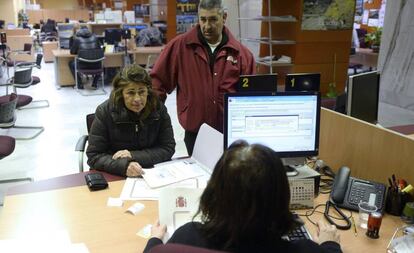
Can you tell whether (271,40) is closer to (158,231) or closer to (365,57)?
(365,57)

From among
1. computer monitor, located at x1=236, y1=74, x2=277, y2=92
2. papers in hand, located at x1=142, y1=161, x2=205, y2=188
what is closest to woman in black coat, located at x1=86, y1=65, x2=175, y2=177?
papers in hand, located at x1=142, y1=161, x2=205, y2=188

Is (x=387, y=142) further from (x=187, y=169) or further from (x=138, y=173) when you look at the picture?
(x=138, y=173)

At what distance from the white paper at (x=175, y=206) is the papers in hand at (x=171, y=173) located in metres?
0.37

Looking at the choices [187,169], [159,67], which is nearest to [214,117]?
[159,67]

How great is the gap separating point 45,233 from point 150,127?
2.98 feet

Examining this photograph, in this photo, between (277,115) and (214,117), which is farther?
(214,117)

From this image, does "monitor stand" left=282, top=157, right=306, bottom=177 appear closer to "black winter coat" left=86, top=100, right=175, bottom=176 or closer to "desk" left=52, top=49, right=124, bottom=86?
"black winter coat" left=86, top=100, right=175, bottom=176

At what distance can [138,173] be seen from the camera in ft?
6.37

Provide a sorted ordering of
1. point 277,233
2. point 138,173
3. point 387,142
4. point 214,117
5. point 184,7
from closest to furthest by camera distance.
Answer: point 277,233 → point 387,142 → point 138,173 → point 214,117 → point 184,7

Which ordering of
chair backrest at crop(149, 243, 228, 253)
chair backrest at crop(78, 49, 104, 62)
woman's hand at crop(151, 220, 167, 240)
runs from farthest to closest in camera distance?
chair backrest at crop(78, 49, 104, 62) < woman's hand at crop(151, 220, 167, 240) < chair backrest at crop(149, 243, 228, 253)

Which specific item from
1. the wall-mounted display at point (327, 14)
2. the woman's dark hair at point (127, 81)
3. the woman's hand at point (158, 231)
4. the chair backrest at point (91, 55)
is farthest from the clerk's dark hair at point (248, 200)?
the chair backrest at point (91, 55)

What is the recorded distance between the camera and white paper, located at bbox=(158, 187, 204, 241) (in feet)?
4.75

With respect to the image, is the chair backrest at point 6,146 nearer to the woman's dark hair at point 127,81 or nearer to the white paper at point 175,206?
the woman's dark hair at point 127,81

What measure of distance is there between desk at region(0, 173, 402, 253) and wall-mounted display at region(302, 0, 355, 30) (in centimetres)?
385
